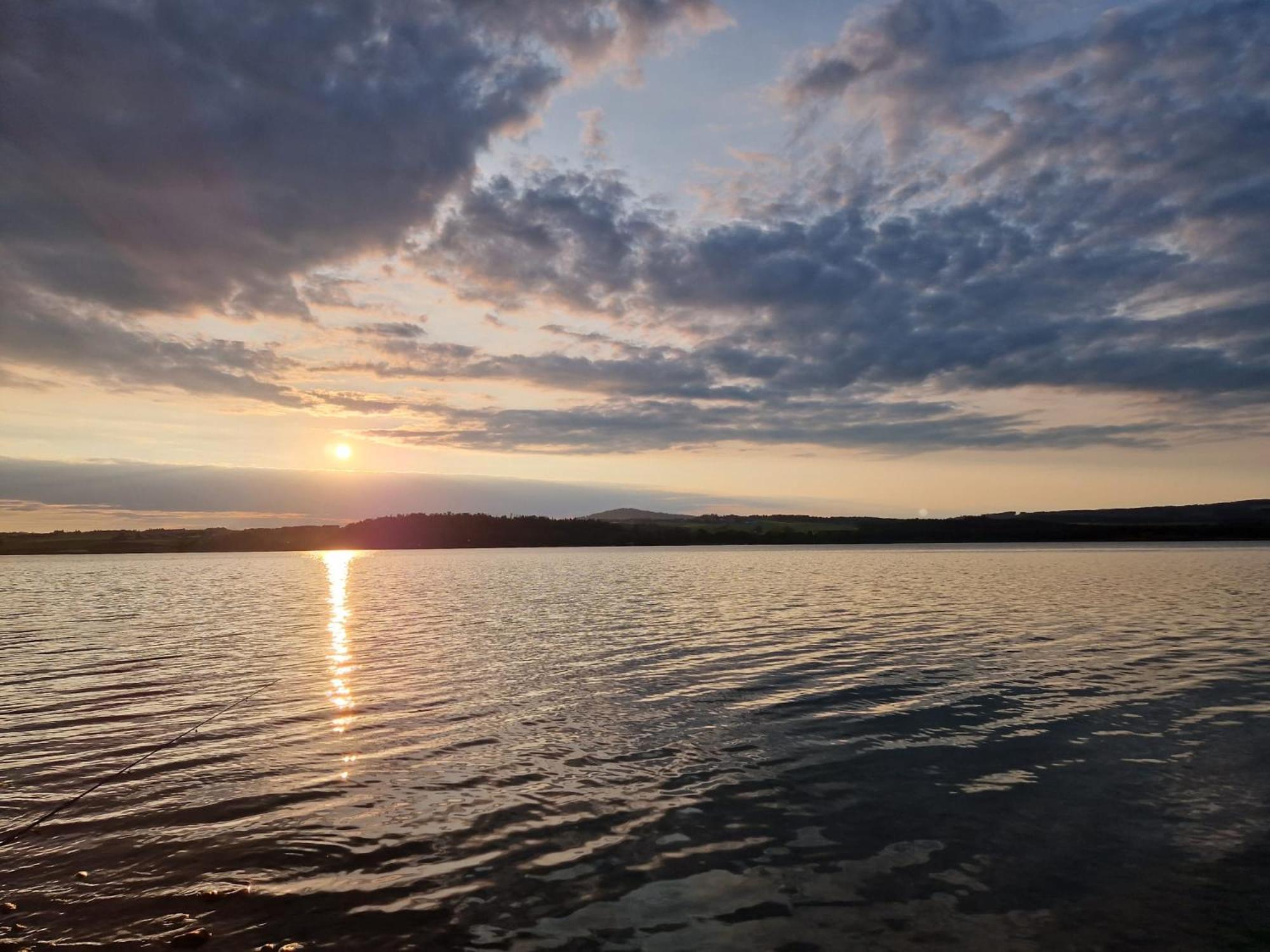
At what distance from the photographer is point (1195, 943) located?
11.0 meters

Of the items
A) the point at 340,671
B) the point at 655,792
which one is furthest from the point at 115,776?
the point at 340,671

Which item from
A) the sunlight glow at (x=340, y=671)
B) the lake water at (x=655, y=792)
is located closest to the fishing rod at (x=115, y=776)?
the lake water at (x=655, y=792)

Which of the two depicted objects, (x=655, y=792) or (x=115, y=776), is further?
(x=115, y=776)

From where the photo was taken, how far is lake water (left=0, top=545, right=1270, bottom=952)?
11.9m

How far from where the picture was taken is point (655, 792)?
57.4 feet

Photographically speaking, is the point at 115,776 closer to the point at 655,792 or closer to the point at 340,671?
the point at 655,792

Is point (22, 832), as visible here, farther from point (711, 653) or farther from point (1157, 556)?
point (1157, 556)

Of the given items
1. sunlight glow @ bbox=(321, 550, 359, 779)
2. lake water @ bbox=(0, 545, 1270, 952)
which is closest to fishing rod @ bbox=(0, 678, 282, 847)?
lake water @ bbox=(0, 545, 1270, 952)

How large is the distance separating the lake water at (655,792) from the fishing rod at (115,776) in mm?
305

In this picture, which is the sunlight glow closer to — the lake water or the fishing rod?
the lake water

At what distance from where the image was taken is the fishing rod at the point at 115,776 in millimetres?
15414

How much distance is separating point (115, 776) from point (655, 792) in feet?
45.5

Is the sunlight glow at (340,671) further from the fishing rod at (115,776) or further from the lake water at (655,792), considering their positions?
the fishing rod at (115,776)

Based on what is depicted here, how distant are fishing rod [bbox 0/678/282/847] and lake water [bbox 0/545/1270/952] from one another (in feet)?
1.00
